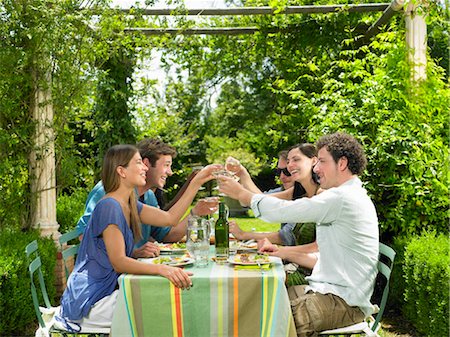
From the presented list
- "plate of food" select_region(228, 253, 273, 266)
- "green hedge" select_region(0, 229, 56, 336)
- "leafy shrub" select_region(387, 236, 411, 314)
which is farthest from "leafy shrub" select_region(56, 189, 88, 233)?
"plate of food" select_region(228, 253, 273, 266)

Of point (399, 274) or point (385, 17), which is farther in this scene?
point (385, 17)

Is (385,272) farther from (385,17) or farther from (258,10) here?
(258,10)

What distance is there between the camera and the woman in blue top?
259 centimetres

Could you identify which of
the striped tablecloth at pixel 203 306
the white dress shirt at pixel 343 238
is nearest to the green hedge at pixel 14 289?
the striped tablecloth at pixel 203 306

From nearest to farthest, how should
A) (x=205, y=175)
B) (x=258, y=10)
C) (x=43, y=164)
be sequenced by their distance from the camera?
(x=205, y=175) < (x=43, y=164) < (x=258, y=10)

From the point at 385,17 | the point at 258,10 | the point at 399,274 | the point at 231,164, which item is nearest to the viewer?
the point at 231,164

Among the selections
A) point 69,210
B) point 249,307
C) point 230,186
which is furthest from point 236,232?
point 69,210

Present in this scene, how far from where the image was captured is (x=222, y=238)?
2.97 m

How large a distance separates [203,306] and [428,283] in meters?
1.84

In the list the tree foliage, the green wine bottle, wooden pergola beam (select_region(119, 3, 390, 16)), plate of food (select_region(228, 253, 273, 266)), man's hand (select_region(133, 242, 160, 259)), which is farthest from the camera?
wooden pergola beam (select_region(119, 3, 390, 16))

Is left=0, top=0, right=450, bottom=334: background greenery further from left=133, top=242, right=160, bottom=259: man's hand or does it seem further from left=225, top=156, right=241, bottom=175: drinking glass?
left=225, top=156, right=241, bottom=175: drinking glass

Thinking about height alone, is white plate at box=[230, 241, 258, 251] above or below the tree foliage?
below

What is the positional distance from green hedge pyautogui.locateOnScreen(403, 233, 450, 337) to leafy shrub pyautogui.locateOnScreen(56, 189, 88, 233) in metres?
3.36

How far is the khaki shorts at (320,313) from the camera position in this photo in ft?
9.03
